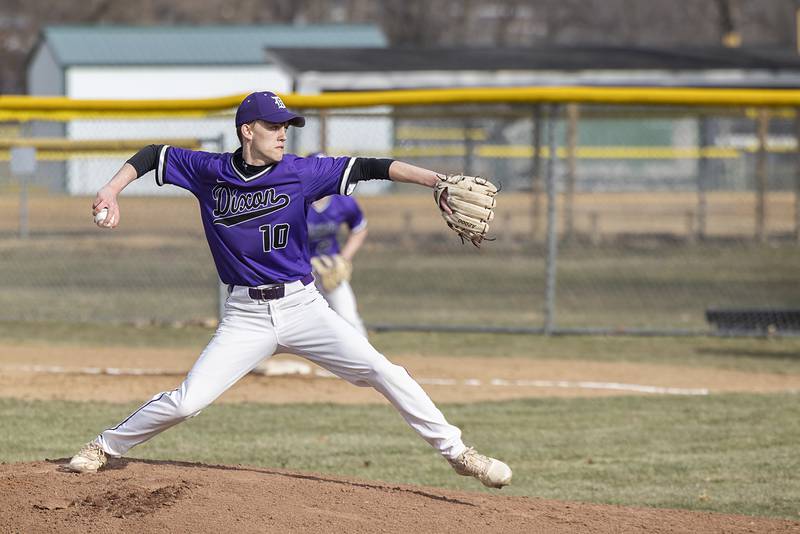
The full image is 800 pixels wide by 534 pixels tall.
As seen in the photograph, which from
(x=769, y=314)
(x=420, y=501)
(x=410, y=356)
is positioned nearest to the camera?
(x=420, y=501)

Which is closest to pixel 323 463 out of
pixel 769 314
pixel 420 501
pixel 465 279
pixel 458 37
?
pixel 420 501

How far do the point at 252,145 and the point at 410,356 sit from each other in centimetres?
555

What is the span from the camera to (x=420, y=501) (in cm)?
548

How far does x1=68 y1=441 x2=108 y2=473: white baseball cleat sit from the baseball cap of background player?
63.7 inches

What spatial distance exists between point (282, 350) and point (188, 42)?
31.7m

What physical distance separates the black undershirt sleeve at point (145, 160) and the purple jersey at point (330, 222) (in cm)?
347

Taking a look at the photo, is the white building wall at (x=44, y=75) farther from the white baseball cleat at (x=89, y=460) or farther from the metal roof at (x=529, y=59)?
the white baseball cleat at (x=89, y=460)

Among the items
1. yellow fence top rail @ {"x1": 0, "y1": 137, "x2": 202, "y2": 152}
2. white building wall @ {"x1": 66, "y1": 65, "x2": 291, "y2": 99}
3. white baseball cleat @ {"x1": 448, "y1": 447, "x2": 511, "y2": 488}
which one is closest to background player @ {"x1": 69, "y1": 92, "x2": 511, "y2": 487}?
white baseball cleat @ {"x1": 448, "y1": 447, "x2": 511, "y2": 488}

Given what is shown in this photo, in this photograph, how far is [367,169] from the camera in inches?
220

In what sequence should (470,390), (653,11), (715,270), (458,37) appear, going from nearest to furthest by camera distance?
1. (470,390)
2. (715,270)
3. (458,37)
4. (653,11)

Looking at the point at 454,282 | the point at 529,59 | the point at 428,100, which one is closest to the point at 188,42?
the point at 529,59

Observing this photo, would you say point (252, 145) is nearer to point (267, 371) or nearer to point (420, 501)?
point (420, 501)

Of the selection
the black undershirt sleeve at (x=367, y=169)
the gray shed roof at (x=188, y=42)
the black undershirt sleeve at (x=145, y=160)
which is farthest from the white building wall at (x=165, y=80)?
the black undershirt sleeve at (x=367, y=169)

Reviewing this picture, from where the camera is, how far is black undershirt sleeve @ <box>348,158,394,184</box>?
5492 millimetres
